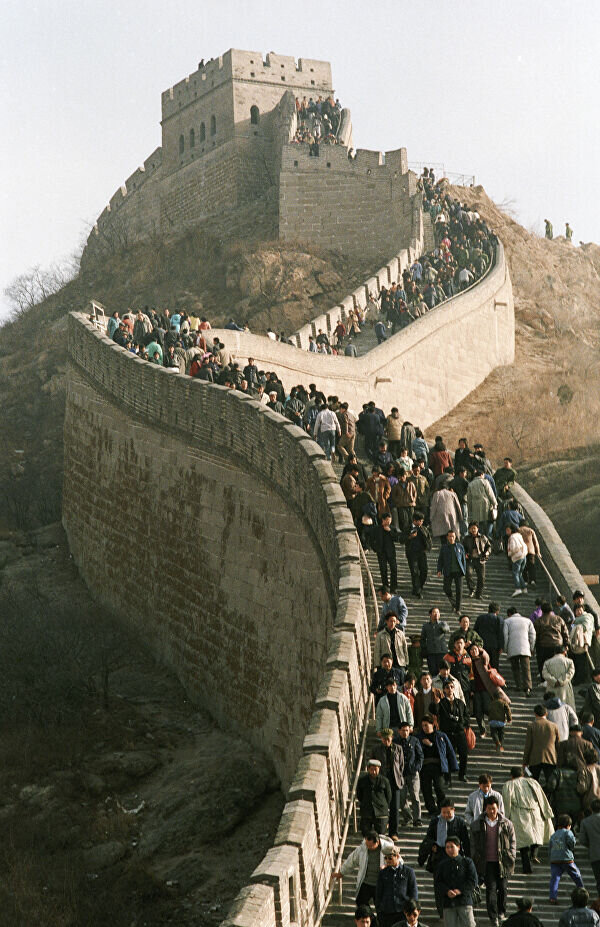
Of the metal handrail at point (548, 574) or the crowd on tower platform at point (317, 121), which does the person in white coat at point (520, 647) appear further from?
the crowd on tower platform at point (317, 121)

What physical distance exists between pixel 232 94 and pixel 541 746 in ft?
134

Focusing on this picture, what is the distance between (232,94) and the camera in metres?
48.7

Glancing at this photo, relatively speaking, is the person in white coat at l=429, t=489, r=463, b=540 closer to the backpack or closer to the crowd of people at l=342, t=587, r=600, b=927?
the crowd of people at l=342, t=587, r=600, b=927

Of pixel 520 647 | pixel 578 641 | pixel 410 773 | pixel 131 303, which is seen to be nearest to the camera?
pixel 410 773

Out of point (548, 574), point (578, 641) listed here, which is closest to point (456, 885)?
point (578, 641)

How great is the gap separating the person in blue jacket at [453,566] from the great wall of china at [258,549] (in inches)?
33.4

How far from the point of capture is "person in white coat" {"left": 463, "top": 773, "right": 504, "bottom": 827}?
9.64m

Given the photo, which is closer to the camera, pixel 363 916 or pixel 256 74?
pixel 363 916

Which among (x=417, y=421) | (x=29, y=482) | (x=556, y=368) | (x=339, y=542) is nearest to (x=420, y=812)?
(x=339, y=542)

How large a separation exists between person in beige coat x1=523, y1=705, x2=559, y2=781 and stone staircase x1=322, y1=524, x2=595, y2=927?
384 mm

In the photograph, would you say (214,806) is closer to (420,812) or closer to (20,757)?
(20,757)

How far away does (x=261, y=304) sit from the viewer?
132 feet

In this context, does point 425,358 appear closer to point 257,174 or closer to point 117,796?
point 117,796

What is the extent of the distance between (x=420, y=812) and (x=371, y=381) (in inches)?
730
